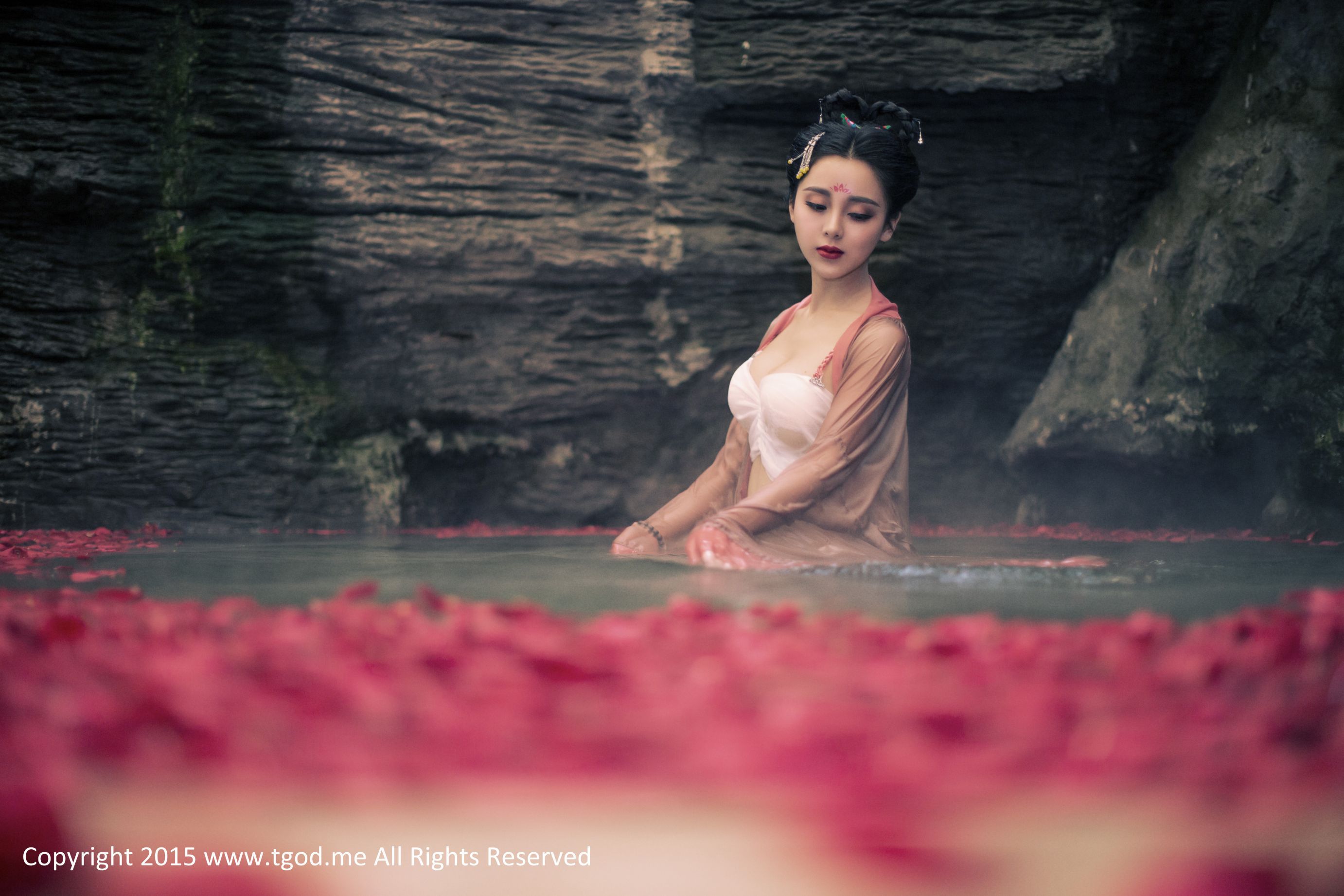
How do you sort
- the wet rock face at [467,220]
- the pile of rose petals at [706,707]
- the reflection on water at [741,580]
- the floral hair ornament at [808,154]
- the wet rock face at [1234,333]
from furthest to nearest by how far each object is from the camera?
the wet rock face at [467,220], the wet rock face at [1234,333], the floral hair ornament at [808,154], the reflection on water at [741,580], the pile of rose petals at [706,707]

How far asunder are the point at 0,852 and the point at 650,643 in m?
0.92

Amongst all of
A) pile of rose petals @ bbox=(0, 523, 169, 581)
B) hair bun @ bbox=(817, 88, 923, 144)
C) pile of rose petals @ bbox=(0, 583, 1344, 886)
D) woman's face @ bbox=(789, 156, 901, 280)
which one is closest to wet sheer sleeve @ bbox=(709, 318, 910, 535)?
woman's face @ bbox=(789, 156, 901, 280)

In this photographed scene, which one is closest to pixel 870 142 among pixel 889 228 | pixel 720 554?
pixel 889 228

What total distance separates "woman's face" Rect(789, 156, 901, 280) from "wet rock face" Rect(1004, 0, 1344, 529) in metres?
2.56

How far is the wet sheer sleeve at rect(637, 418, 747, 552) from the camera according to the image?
371cm

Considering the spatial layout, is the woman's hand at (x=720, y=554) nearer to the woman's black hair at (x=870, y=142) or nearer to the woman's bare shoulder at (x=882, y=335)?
the woman's bare shoulder at (x=882, y=335)

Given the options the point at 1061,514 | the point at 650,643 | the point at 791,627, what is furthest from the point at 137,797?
the point at 1061,514

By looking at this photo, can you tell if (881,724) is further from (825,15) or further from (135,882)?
(825,15)

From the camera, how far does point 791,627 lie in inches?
70.3

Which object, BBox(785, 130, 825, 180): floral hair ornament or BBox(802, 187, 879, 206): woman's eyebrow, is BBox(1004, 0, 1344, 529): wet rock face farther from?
BBox(785, 130, 825, 180): floral hair ornament

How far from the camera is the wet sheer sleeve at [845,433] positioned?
10.3 ft

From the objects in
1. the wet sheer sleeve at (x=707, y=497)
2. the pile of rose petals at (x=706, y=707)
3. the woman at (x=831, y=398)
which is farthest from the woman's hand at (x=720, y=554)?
the pile of rose petals at (x=706, y=707)

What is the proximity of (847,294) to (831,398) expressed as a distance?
0.45 m

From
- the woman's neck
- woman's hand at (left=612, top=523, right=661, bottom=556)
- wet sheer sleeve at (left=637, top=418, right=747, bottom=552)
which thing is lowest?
woman's hand at (left=612, top=523, right=661, bottom=556)
